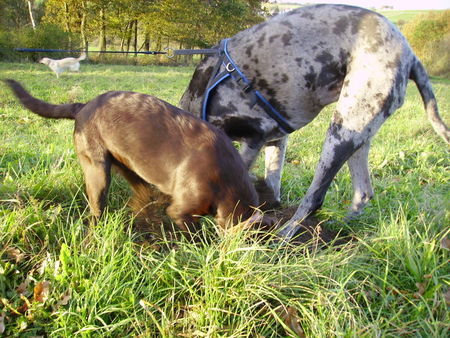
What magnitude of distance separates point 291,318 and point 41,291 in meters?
1.33

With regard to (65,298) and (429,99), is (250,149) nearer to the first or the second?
(429,99)

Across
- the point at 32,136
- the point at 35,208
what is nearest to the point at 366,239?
the point at 35,208

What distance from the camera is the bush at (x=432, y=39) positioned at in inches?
1073

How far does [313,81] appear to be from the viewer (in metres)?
3.11

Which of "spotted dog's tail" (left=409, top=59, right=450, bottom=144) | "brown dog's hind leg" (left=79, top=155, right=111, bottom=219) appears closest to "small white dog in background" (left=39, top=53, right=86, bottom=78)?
"brown dog's hind leg" (left=79, top=155, right=111, bottom=219)

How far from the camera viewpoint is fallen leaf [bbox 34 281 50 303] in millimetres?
1996

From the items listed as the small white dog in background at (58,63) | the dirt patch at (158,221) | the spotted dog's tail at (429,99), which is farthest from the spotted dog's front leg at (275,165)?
the small white dog in background at (58,63)

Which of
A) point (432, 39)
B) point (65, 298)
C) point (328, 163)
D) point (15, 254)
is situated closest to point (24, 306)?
point (65, 298)

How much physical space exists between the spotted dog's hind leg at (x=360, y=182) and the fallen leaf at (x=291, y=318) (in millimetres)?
1790

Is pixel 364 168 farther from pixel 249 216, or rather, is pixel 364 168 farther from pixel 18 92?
pixel 18 92

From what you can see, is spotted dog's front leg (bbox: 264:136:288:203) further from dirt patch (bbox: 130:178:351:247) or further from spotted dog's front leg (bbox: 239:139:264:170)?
spotted dog's front leg (bbox: 239:139:264:170)


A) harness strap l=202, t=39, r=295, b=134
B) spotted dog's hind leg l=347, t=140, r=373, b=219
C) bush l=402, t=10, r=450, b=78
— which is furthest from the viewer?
bush l=402, t=10, r=450, b=78

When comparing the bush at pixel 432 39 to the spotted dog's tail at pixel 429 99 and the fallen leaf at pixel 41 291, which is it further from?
the fallen leaf at pixel 41 291

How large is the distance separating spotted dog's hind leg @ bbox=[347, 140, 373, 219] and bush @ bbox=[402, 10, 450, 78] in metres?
28.0
